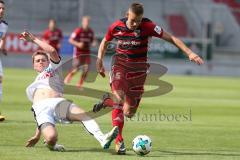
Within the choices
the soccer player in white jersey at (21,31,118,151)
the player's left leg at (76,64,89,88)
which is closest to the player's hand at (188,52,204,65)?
the soccer player in white jersey at (21,31,118,151)

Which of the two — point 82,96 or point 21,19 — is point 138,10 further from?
point 21,19

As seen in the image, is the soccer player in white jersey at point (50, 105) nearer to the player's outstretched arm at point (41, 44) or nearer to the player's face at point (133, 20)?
the player's outstretched arm at point (41, 44)

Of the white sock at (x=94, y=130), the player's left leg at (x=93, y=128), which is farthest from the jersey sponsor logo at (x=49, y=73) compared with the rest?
the white sock at (x=94, y=130)

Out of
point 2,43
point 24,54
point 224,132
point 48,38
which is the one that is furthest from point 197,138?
point 24,54

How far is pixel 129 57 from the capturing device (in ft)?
38.4

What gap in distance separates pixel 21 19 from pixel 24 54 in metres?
3.09

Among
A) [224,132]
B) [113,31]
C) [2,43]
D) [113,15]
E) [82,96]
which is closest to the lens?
[113,31]

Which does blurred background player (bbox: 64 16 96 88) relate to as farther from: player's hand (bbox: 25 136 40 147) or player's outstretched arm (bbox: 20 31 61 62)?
player's hand (bbox: 25 136 40 147)

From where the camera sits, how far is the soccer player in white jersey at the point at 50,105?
10539 millimetres

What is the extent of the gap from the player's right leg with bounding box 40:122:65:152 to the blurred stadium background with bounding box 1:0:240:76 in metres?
26.9

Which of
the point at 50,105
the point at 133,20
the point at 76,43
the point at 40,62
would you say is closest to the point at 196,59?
the point at 133,20

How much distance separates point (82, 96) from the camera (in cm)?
2200

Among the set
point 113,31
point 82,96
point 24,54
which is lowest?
point 24,54

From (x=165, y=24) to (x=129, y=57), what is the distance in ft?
98.3
